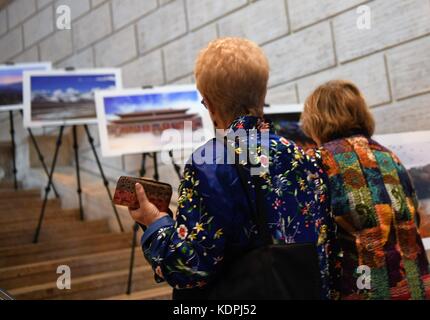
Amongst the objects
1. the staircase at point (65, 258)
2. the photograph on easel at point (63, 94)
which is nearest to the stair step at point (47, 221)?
the staircase at point (65, 258)

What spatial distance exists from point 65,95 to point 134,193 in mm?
3339

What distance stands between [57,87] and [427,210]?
2.98 meters

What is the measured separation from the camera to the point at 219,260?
3.83 feet

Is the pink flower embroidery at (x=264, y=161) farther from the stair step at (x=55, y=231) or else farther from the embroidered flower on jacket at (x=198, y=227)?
the stair step at (x=55, y=231)

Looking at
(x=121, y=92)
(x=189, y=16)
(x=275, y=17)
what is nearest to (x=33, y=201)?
(x=121, y=92)

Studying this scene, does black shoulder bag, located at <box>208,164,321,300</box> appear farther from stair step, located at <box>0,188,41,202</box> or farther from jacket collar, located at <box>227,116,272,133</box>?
stair step, located at <box>0,188,41,202</box>

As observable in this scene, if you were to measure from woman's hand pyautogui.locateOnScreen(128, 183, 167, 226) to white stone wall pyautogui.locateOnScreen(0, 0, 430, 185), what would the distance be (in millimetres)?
2339

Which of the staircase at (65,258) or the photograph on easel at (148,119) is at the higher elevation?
the photograph on easel at (148,119)

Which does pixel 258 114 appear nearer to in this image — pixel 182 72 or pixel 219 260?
pixel 219 260

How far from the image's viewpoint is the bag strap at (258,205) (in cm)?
115

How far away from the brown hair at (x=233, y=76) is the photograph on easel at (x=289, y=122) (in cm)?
184

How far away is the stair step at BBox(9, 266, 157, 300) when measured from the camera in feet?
10.7

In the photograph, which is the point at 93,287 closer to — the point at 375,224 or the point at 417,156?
the point at 417,156

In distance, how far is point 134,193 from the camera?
1.32 m
